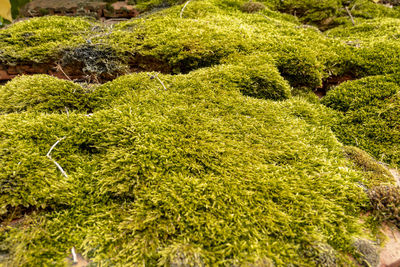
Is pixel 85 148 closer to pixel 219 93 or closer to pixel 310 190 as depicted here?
pixel 219 93

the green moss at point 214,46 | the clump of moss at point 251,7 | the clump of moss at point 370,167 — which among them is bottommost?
the clump of moss at point 370,167

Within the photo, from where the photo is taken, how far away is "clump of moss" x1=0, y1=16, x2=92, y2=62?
333cm

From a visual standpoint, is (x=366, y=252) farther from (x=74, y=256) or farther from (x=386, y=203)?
(x=74, y=256)

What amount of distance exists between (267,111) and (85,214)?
6.86 feet

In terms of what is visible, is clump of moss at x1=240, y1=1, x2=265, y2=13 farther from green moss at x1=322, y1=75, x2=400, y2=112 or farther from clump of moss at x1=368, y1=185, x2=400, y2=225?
clump of moss at x1=368, y1=185, x2=400, y2=225

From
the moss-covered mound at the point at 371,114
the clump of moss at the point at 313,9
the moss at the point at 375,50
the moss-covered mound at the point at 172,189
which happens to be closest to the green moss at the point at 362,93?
the moss-covered mound at the point at 371,114

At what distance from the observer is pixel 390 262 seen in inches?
53.8

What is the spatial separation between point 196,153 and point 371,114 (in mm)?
2416

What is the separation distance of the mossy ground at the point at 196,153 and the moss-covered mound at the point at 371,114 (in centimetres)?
2

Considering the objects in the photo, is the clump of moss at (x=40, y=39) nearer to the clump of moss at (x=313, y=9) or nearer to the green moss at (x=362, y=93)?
the green moss at (x=362, y=93)

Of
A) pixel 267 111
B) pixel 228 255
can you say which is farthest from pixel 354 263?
pixel 267 111

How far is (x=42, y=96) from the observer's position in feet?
7.80

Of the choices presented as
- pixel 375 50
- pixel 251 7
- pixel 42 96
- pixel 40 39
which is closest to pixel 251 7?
pixel 251 7

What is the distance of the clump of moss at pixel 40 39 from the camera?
333 cm
